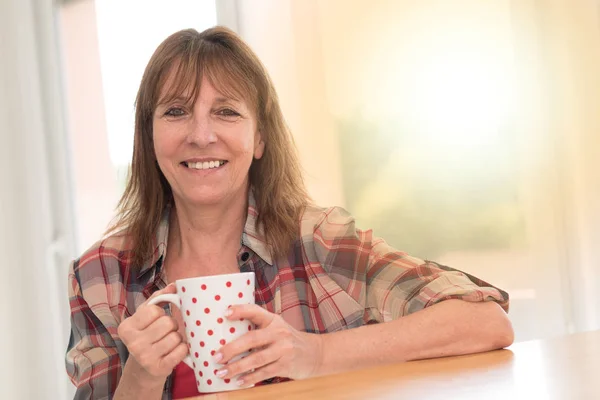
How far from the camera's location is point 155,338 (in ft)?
3.05

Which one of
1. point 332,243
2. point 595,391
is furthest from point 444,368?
point 332,243

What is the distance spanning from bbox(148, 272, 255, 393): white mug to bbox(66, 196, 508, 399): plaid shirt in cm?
52

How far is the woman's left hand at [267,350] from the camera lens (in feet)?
2.85

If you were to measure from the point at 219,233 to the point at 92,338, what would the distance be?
0.31 meters

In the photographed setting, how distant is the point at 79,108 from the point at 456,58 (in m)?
1.47

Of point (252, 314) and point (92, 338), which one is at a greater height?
point (252, 314)

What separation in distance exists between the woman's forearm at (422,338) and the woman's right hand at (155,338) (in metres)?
0.22

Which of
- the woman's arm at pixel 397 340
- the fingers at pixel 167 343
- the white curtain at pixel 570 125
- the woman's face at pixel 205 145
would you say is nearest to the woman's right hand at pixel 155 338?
the fingers at pixel 167 343

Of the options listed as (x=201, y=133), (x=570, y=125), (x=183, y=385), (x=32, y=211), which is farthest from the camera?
(x=32, y=211)

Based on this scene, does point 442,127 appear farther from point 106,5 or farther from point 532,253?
point 106,5

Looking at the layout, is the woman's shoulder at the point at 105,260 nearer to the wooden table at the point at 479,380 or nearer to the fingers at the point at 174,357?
the fingers at the point at 174,357

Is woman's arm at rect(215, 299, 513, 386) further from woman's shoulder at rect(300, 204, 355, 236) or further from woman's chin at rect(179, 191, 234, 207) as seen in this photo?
woman's chin at rect(179, 191, 234, 207)

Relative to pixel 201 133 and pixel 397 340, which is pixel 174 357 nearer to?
pixel 397 340

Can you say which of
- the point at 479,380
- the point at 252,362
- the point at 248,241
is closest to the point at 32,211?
the point at 248,241
